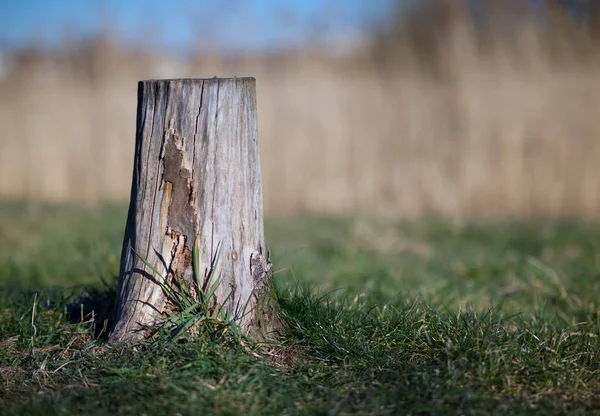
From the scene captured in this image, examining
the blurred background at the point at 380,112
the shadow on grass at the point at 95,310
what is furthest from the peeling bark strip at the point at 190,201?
the blurred background at the point at 380,112

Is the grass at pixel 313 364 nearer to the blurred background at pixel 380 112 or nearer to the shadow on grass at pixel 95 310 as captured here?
the shadow on grass at pixel 95 310

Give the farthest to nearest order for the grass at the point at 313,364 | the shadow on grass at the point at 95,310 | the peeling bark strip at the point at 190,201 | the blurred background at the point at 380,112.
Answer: the blurred background at the point at 380,112
the shadow on grass at the point at 95,310
the peeling bark strip at the point at 190,201
the grass at the point at 313,364

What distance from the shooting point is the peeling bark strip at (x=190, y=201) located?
2.53 meters

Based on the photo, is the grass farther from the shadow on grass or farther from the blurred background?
the blurred background

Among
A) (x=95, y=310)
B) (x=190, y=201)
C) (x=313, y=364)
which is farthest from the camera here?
(x=95, y=310)

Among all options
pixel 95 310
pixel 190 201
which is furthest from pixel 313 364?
pixel 95 310

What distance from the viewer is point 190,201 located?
2539 millimetres

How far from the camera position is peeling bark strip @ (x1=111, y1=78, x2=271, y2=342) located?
2.53m

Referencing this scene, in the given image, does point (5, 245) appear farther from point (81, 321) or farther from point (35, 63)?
point (35, 63)

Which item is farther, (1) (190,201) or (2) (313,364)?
(1) (190,201)

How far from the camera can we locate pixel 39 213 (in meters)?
7.59

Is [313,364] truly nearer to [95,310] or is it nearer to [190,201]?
[190,201]

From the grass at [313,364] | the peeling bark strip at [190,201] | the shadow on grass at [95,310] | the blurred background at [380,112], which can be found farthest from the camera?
the blurred background at [380,112]

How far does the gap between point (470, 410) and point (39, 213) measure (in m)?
6.65
